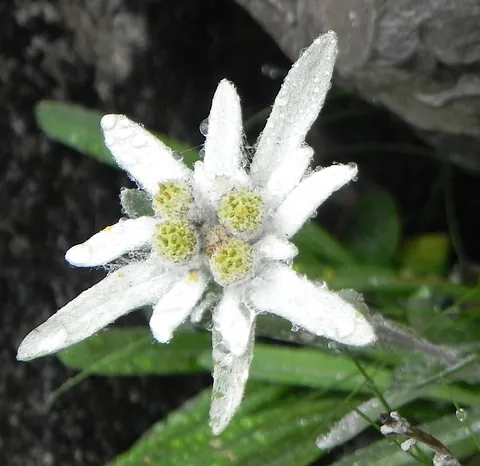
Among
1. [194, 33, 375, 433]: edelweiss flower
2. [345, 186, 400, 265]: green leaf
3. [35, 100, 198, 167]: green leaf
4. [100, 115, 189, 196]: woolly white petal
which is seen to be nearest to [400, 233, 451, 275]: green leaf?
[345, 186, 400, 265]: green leaf

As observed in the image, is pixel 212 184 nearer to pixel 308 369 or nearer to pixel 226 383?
pixel 226 383

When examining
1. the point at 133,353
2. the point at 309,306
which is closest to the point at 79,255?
the point at 309,306

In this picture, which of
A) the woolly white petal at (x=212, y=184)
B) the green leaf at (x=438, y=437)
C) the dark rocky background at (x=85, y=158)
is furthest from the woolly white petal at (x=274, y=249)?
the dark rocky background at (x=85, y=158)

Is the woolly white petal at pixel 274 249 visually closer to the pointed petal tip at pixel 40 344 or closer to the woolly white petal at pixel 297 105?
the woolly white petal at pixel 297 105

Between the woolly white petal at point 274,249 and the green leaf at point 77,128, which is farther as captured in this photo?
the green leaf at point 77,128

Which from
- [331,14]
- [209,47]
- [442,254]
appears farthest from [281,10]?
[442,254]

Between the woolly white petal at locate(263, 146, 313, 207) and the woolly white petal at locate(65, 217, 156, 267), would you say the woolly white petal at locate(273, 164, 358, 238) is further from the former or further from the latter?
the woolly white petal at locate(65, 217, 156, 267)
